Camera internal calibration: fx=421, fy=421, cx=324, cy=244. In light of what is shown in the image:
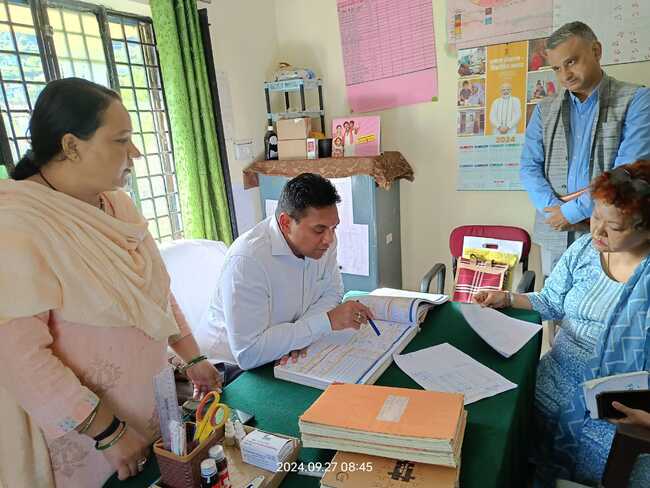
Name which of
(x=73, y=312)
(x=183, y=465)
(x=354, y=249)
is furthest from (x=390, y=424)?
(x=354, y=249)

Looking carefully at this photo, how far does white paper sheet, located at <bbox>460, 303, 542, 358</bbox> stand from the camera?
1213 mm

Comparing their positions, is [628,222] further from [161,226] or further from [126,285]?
[161,226]

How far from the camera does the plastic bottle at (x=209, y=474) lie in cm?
70

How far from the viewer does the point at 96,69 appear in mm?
2201

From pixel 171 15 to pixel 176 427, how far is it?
2222mm

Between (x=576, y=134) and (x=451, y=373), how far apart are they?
1.49 m

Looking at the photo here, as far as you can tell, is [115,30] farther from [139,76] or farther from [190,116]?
[190,116]

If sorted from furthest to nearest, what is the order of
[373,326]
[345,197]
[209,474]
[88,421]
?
[345,197]
[373,326]
[88,421]
[209,474]

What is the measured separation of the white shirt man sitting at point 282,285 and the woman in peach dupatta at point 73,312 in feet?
0.88

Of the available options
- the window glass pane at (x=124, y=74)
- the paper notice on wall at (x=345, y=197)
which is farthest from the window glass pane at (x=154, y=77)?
the paper notice on wall at (x=345, y=197)

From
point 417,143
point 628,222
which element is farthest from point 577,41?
point 417,143

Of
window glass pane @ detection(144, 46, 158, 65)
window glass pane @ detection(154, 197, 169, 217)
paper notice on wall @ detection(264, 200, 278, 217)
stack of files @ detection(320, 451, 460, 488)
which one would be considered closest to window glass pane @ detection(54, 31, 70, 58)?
window glass pane @ detection(144, 46, 158, 65)

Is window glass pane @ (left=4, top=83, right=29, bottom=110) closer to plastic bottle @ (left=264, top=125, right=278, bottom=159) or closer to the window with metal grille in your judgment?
the window with metal grille

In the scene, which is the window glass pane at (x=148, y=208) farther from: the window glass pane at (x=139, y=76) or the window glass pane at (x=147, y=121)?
the window glass pane at (x=139, y=76)
